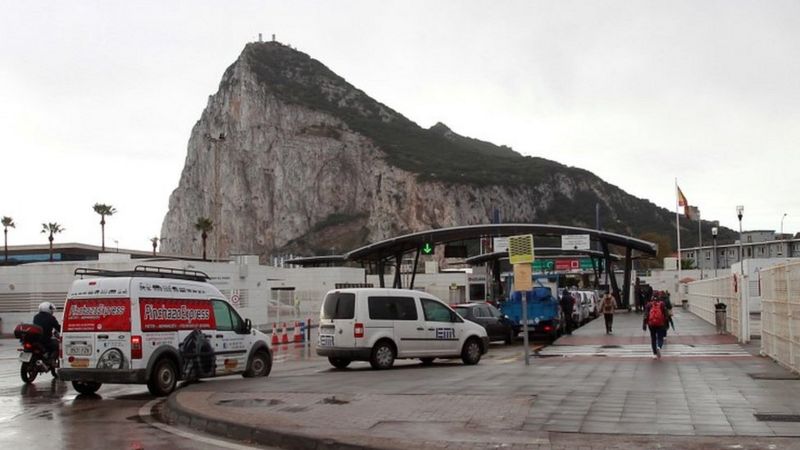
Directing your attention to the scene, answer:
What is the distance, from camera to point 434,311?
20094 mm

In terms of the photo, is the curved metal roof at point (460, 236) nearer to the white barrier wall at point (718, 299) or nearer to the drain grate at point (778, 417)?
the white barrier wall at point (718, 299)

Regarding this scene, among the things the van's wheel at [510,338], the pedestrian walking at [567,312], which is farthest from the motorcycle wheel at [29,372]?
the pedestrian walking at [567,312]

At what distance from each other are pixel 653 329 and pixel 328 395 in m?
10.7

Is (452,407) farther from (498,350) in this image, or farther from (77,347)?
(498,350)

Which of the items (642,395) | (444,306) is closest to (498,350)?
(444,306)

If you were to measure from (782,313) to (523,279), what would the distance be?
5.24 metres

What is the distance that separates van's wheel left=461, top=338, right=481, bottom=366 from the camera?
20.3 metres

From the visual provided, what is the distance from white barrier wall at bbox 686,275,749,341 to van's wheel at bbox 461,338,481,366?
32.0 ft

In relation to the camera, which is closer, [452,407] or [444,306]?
[452,407]

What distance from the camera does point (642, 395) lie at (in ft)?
39.2

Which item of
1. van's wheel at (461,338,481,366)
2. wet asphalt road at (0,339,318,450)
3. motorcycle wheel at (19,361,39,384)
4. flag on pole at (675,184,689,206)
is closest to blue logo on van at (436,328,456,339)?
van's wheel at (461,338,481,366)

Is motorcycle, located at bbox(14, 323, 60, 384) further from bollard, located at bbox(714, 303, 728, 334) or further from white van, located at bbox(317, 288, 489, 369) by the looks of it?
bollard, located at bbox(714, 303, 728, 334)

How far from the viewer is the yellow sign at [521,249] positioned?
1825cm

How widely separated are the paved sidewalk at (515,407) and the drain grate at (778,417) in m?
0.02
